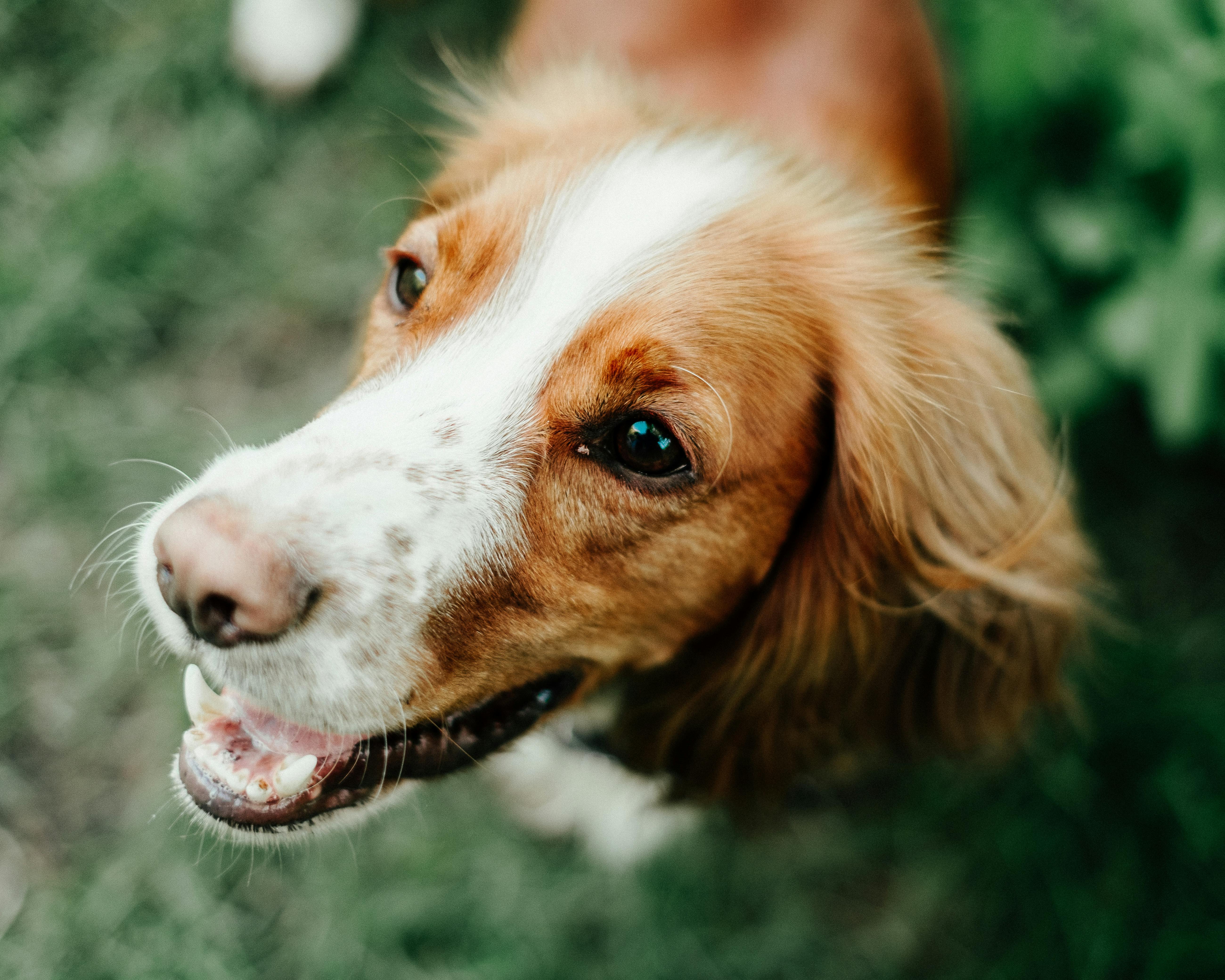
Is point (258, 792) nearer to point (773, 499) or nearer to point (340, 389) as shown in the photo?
point (773, 499)

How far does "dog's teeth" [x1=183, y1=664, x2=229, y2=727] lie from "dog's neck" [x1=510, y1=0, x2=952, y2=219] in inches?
79.6

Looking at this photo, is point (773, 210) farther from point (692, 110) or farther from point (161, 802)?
point (161, 802)

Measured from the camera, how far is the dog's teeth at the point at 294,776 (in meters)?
1.91

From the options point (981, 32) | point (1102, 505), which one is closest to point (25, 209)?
point (981, 32)

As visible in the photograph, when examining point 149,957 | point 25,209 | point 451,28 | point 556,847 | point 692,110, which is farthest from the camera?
point 451,28

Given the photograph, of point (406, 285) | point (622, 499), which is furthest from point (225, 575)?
point (406, 285)

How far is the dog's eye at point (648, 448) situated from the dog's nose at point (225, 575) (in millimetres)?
642

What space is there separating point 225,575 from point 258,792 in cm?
61

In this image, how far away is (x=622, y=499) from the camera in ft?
6.09

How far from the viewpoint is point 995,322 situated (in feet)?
7.79

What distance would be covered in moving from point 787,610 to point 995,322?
0.92 meters

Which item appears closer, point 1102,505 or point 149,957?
point 149,957

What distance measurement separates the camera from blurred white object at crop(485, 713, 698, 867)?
3.16m

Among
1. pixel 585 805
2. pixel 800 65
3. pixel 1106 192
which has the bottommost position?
pixel 585 805
